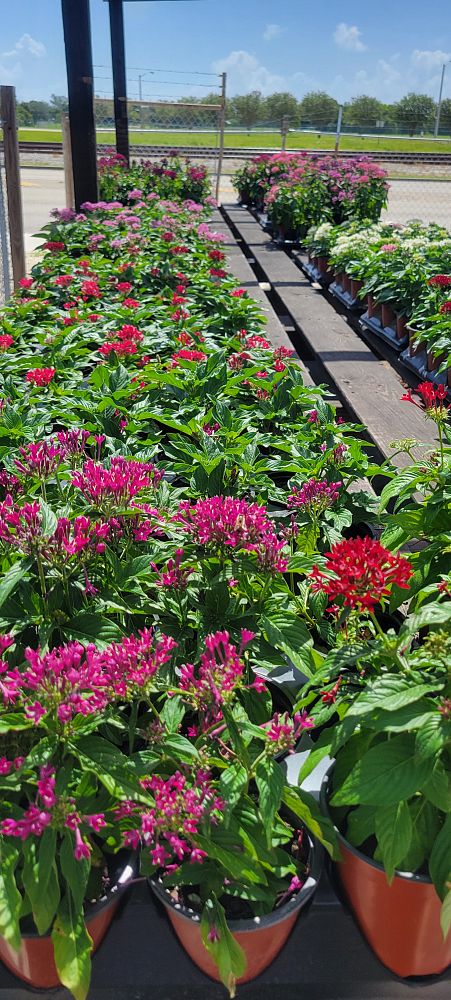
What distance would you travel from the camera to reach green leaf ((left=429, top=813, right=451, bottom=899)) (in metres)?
1.15

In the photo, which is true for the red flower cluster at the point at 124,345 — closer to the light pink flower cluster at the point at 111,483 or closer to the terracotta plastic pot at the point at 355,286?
the light pink flower cluster at the point at 111,483

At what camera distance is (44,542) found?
138cm

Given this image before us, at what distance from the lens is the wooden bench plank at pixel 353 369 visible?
327cm

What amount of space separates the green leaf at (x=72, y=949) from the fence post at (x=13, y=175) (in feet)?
18.4

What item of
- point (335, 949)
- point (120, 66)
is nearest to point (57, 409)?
point (335, 949)

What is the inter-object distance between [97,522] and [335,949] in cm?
89

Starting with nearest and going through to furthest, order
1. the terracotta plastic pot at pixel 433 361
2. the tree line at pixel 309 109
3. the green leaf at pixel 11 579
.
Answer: the green leaf at pixel 11 579, the terracotta plastic pot at pixel 433 361, the tree line at pixel 309 109

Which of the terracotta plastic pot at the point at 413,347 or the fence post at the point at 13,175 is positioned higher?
the fence post at the point at 13,175

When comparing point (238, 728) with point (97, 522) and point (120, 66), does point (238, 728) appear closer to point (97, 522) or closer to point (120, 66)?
point (97, 522)

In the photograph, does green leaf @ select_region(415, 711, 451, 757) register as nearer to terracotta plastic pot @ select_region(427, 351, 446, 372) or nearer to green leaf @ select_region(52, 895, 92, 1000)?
green leaf @ select_region(52, 895, 92, 1000)

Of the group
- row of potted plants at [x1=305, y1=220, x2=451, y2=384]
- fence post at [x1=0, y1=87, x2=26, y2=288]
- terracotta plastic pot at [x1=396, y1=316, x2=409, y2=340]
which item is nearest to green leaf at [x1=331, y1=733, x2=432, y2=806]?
row of potted plants at [x1=305, y1=220, x2=451, y2=384]

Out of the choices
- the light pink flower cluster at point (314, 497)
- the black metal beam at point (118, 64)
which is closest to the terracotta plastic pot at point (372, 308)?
the light pink flower cluster at point (314, 497)

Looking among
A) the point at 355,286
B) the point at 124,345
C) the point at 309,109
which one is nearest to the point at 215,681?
the point at 124,345

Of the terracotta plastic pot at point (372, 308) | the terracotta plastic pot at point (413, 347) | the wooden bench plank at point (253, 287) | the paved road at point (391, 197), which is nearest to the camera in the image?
the terracotta plastic pot at point (413, 347)
